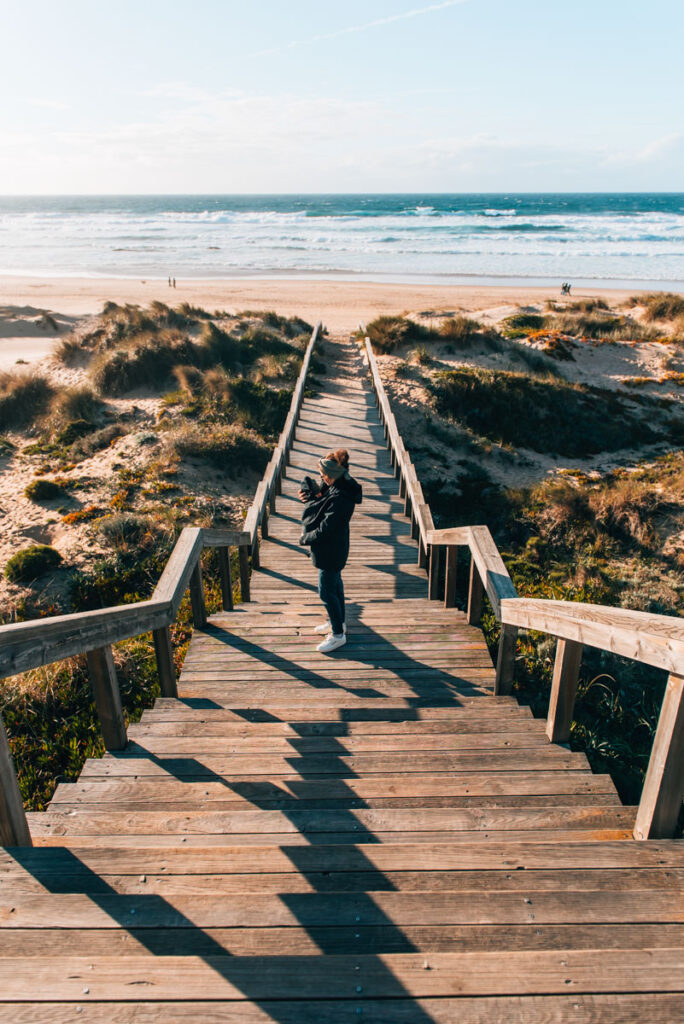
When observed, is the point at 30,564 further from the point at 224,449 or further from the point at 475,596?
the point at 475,596

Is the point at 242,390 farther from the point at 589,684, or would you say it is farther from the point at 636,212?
the point at 636,212

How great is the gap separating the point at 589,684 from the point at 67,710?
16.5ft

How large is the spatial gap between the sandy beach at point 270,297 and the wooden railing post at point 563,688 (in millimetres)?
21883

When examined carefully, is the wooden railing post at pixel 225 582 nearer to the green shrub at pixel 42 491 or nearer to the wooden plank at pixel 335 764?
the wooden plank at pixel 335 764

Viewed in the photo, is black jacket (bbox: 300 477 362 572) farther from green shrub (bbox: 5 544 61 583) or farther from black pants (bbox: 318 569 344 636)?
green shrub (bbox: 5 544 61 583)

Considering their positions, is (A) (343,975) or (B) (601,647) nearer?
(A) (343,975)

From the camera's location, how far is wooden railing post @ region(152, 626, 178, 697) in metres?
4.17

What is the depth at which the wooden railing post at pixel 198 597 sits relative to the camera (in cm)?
512

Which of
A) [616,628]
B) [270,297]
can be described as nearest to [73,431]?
[616,628]

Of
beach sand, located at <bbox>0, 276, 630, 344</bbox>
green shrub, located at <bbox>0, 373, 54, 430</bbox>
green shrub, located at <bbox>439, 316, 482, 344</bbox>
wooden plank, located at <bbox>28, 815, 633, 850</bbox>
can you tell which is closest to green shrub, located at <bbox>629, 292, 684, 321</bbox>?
beach sand, located at <bbox>0, 276, 630, 344</bbox>

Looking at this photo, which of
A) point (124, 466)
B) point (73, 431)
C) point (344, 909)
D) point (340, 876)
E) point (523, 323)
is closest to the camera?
point (344, 909)

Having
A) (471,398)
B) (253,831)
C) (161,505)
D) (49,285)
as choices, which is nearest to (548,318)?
(471,398)

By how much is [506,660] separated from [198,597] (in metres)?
2.47

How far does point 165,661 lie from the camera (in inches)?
167
